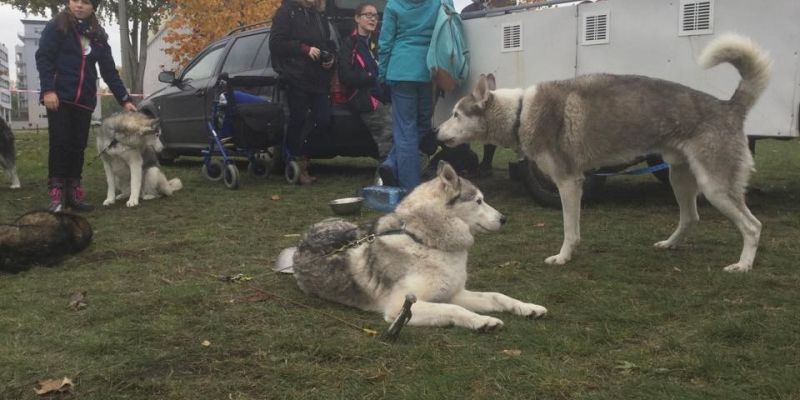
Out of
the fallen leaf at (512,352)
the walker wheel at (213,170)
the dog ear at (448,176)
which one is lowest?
the fallen leaf at (512,352)

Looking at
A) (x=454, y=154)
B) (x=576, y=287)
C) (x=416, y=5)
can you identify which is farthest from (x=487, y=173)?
(x=576, y=287)

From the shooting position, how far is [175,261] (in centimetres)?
460

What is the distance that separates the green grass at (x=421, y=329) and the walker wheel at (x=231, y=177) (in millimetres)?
2348

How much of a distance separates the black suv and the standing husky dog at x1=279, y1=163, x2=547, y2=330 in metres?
4.59

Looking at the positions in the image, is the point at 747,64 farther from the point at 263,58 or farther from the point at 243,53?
the point at 243,53

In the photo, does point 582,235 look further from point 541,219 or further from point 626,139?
point 626,139

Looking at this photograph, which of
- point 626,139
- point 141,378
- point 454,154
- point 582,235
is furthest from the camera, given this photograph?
point 454,154

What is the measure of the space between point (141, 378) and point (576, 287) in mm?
2503

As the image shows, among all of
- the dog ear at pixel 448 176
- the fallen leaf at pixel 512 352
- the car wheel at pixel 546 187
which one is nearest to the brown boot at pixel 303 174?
the car wheel at pixel 546 187

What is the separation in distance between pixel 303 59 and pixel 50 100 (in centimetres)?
272

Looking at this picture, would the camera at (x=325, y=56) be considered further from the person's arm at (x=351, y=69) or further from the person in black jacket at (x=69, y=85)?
the person in black jacket at (x=69, y=85)

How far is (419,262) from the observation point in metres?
3.36

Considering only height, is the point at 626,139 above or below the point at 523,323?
above

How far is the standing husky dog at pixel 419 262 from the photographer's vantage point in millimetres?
3293
